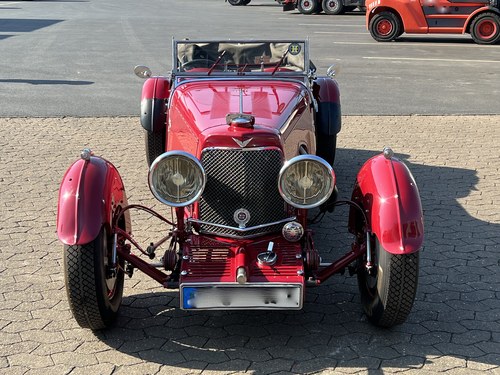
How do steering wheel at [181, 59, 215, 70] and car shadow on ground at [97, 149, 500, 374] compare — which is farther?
steering wheel at [181, 59, 215, 70]

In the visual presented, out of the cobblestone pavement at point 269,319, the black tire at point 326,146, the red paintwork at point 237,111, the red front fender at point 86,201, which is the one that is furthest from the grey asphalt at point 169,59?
the red front fender at point 86,201

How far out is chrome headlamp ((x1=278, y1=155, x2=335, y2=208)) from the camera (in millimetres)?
4148

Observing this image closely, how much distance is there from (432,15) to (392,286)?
13892 millimetres

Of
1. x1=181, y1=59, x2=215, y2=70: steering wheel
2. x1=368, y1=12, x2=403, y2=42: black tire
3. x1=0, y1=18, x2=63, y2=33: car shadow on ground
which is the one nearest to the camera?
x1=181, y1=59, x2=215, y2=70: steering wheel

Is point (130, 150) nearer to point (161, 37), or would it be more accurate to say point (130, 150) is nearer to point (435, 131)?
point (435, 131)

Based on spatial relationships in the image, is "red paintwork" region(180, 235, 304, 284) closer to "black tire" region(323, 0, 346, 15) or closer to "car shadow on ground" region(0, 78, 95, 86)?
"car shadow on ground" region(0, 78, 95, 86)

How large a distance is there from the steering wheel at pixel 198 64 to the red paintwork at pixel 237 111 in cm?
61

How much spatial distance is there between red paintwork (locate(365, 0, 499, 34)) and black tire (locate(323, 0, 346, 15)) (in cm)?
813

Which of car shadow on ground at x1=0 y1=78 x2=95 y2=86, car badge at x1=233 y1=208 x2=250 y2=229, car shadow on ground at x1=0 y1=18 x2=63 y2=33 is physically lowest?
car shadow on ground at x1=0 y1=18 x2=63 y2=33

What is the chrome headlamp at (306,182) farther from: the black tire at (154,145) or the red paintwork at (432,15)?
the red paintwork at (432,15)

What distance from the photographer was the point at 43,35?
19.2 m

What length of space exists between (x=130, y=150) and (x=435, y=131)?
3.86 metres

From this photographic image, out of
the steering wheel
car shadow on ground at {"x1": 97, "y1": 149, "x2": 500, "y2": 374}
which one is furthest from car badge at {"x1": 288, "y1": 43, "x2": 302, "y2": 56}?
car shadow on ground at {"x1": 97, "y1": 149, "x2": 500, "y2": 374}

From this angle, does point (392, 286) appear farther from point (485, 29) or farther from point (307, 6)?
point (307, 6)
